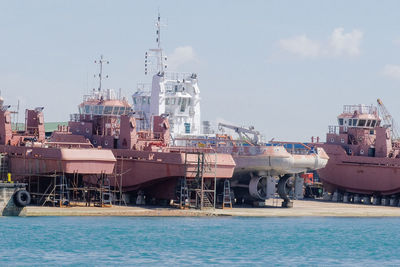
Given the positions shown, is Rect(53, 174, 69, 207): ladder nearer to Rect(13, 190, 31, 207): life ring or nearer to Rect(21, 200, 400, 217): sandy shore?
Rect(21, 200, 400, 217): sandy shore

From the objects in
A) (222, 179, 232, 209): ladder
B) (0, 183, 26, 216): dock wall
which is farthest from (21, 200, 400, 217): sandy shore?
(222, 179, 232, 209): ladder

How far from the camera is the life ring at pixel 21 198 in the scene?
61194 millimetres

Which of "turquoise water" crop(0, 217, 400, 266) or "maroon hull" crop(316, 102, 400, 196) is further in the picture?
"maroon hull" crop(316, 102, 400, 196)

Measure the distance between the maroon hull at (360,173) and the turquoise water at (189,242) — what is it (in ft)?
47.0

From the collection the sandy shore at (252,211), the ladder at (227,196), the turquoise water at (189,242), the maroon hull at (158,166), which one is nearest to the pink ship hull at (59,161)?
the sandy shore at (252,211)

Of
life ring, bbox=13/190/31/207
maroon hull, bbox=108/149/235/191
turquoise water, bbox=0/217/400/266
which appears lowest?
turquoise water, bbox=0/217/400/266

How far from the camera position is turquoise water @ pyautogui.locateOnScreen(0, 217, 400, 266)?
5141 centimetres

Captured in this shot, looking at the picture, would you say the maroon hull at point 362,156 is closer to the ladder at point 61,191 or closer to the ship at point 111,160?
the ship at point 111,160

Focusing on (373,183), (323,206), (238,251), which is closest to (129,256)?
(238,251)

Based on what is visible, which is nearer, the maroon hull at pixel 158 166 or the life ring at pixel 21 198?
the life ring at pixel 21 198

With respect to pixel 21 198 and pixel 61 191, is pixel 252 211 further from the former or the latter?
pixel 21 198

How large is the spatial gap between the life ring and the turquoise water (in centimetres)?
100

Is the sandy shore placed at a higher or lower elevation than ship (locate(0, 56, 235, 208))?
lower

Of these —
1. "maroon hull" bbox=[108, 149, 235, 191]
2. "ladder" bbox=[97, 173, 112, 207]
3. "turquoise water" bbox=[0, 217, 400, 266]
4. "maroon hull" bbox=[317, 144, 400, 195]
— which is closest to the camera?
"turquoise water" bbox=[0, 217, 400, 266]
